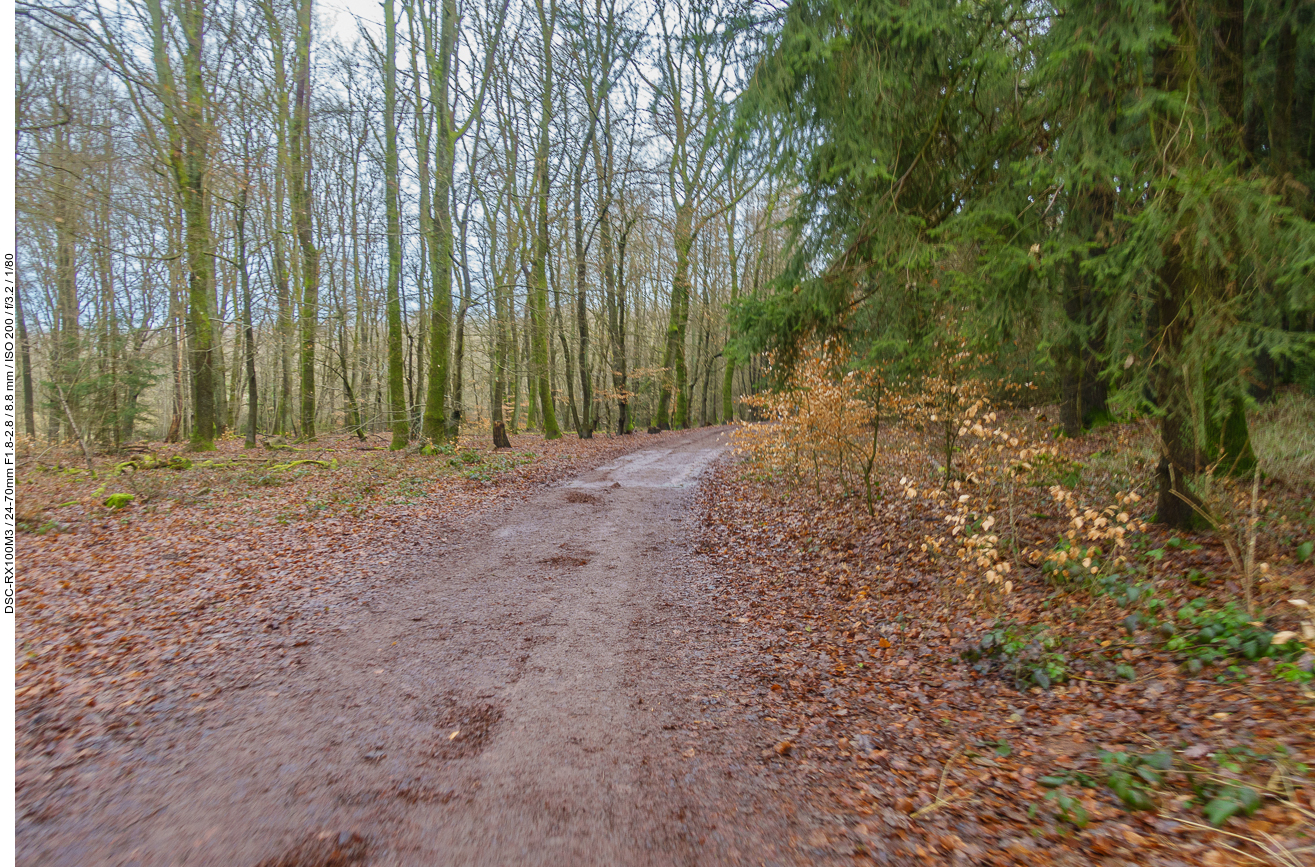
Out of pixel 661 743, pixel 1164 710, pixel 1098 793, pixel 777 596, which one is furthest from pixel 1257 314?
pixel 661 743

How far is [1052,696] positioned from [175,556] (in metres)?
9.52

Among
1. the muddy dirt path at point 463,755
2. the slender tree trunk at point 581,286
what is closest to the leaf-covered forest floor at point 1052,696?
the muddy dirt path at point 463,755

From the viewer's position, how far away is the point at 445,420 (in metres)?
16.9

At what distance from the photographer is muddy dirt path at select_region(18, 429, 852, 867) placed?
303cm

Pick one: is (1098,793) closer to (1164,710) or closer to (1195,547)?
(1164,710)

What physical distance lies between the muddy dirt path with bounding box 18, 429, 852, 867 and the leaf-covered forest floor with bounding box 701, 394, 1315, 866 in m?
0.53

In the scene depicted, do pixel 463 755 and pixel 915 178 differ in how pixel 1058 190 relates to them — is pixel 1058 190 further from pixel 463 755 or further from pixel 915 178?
pixel 463 755

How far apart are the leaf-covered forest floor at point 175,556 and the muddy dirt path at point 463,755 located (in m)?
0.54

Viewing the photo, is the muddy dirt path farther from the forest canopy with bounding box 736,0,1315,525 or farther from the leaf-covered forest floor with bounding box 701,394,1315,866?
the forest canopy with bounding box 736,0,1315,525

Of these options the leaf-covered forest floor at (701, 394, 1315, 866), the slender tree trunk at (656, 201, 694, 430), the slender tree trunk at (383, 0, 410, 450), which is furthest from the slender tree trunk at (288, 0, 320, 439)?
the leaf-covered forest floor at (701, 394, 1315, 866)

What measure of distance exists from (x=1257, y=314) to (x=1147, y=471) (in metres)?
3.99

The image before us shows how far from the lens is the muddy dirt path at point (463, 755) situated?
3033mm

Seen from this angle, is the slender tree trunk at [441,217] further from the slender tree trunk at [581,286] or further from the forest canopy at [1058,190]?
the forest canopy at [1058,190]

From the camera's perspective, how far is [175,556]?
7.66 metres
